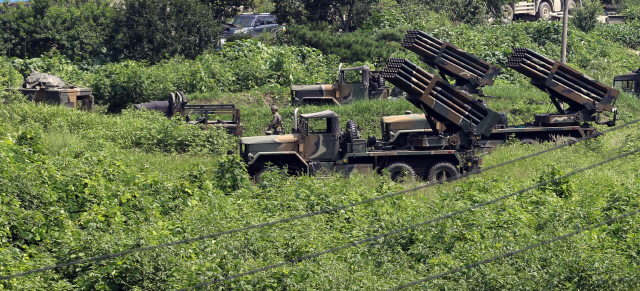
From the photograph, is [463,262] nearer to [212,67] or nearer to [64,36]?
[212,67]

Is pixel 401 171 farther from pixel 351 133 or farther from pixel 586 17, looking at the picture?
pixel 586 17

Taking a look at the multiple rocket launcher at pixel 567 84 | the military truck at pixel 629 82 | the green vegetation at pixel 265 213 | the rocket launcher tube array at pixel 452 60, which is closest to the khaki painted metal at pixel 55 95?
the green vegetation at pixel 265 213

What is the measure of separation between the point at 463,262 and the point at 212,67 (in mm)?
19773

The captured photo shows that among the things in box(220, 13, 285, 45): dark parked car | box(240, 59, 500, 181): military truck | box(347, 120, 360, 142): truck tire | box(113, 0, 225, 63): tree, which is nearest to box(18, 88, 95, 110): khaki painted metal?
box(113, 0, 225, 63): tree

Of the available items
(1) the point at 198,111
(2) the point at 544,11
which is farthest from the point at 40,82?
(2) the point at 544,11

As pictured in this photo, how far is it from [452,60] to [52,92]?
12262 mm

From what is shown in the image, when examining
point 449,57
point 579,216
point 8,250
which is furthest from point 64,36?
point 579,216

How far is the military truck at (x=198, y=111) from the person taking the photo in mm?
20250

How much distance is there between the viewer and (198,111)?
21.8m

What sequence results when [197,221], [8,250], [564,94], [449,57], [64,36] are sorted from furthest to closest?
1. [64,36]
2. [449,57]
3. [564,94]
4. [197,221]
5. [8,250]

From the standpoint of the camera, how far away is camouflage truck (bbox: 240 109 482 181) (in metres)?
16.0

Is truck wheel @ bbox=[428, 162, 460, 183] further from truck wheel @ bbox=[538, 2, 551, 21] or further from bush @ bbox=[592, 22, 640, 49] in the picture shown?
truck wheel @ bbox=[538, 2, 551, 21]

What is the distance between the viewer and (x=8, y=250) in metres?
9.88

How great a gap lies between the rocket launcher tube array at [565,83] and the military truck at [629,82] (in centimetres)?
892
